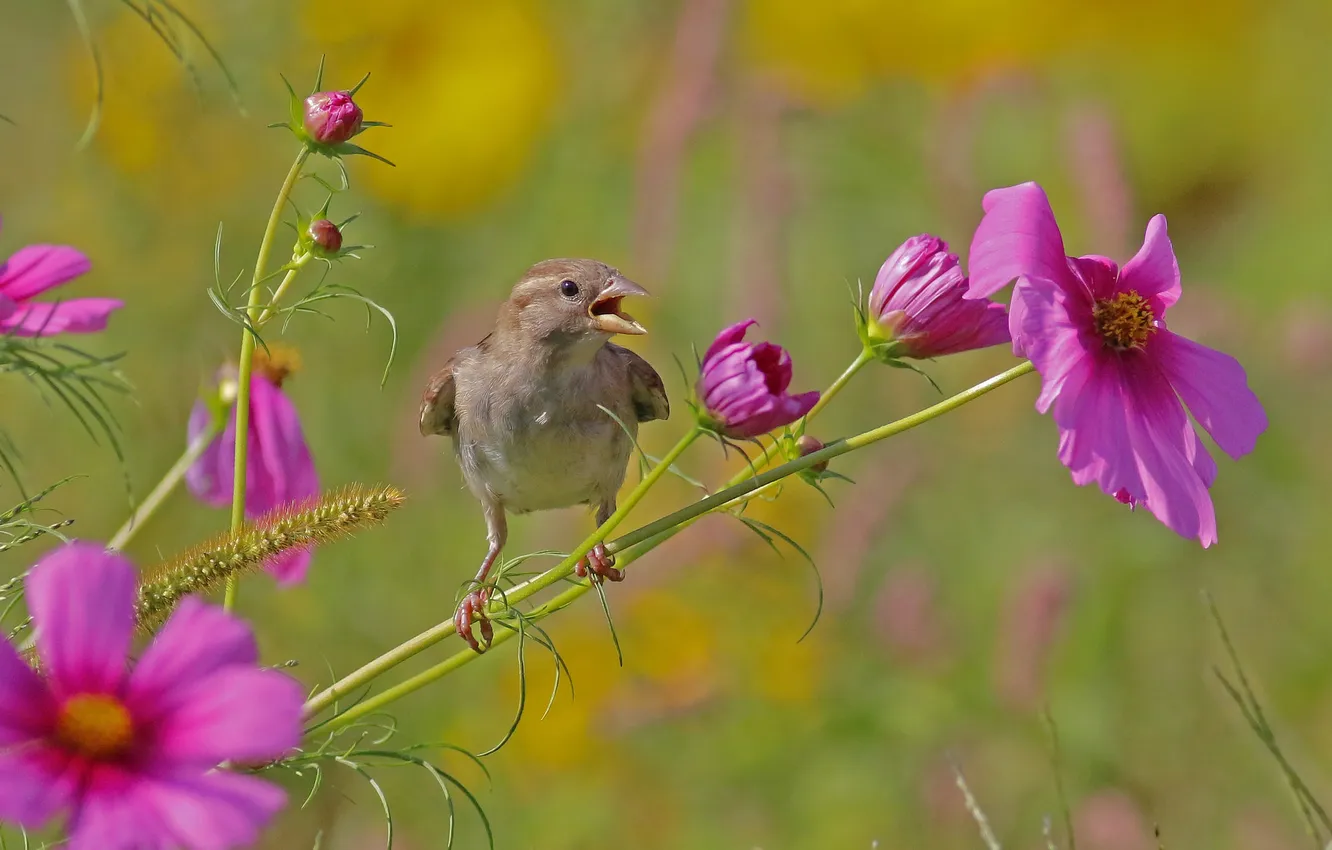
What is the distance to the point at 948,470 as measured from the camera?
13.4ft

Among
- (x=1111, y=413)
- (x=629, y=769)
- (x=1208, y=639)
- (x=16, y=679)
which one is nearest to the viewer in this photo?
(x=16, y=679)

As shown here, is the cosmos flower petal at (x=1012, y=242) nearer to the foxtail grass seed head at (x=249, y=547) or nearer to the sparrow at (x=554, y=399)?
the foxtail grass seed head at (x=249, y=547)

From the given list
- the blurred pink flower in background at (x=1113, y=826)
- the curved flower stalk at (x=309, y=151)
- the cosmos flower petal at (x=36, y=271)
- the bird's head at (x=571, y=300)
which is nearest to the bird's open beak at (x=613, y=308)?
the bird's head at (x=571, y=300)

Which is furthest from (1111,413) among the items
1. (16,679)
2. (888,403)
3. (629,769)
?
(888,403)

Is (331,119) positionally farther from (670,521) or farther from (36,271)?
(670,521)

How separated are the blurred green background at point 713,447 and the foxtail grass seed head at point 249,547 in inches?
63.9

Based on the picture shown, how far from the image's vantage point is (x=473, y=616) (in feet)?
4.53

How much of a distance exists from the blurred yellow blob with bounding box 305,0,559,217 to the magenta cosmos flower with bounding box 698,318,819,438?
3.40 meters

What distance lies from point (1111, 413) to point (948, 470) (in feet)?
9.69

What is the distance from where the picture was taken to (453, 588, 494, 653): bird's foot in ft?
4.36

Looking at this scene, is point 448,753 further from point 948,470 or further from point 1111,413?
point 1111,413

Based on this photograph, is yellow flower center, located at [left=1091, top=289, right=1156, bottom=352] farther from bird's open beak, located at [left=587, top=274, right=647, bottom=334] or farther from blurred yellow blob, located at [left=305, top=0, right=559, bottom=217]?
blurred yellow blob, located at [left=305, top=0, right=559, bottom=217]

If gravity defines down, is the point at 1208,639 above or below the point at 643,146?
below

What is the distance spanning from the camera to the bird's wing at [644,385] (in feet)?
7.86
